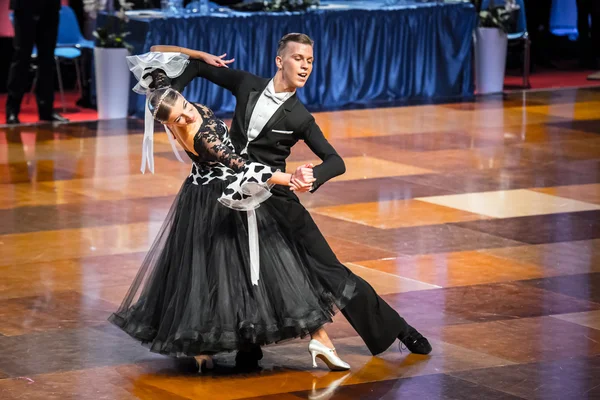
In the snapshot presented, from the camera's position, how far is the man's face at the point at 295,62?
464cm

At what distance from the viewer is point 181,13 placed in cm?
1191

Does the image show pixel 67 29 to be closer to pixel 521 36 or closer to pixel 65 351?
pixel 521 36

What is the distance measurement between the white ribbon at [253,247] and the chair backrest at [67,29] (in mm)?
8012

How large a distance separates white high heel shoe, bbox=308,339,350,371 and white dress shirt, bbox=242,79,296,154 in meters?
0.89

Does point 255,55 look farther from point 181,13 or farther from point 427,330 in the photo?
point 427,330

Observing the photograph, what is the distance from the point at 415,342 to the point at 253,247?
0.93 meters

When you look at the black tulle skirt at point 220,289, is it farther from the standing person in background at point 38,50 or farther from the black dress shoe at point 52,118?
the black dress shoe at point 52,118

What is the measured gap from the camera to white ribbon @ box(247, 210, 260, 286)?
4621 millimetres

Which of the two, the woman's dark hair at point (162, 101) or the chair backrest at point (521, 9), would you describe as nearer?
the woman's dark hair at point (162, 101)

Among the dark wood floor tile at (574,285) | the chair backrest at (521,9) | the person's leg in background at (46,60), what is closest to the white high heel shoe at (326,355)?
the dark wood floor tile at (574,285)

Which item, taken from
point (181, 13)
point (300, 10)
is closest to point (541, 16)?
point (300, 10)

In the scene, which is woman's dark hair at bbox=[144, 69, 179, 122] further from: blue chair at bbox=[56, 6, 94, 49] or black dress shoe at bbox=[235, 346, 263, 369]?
blue chair at bbox=[56, 6, 94, 49]

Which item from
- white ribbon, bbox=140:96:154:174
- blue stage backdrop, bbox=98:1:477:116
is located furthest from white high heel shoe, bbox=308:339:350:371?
blue stage backdrop, bbox=98:1:477:116

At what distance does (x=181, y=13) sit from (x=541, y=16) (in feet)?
21.9
